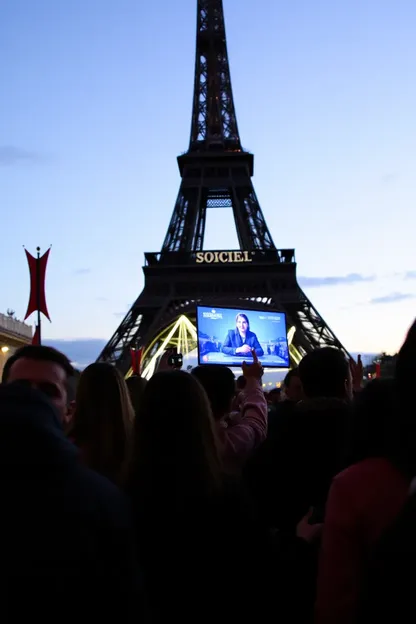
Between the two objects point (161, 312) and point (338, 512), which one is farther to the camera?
point (161, 312)

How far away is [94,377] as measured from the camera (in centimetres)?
469

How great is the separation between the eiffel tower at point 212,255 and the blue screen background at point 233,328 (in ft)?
124

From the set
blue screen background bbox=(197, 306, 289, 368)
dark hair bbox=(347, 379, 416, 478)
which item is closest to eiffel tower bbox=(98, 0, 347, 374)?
blue screen background bbox=(197, 306, 289, 368)

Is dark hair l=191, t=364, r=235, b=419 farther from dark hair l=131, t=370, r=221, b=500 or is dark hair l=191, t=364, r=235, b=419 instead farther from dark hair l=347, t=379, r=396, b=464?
dark hair l=347, t=379, r=396, b=464

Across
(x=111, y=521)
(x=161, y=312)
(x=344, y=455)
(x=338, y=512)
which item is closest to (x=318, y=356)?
(x=344, y=455)

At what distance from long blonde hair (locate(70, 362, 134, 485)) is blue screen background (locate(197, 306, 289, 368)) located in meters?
7.07

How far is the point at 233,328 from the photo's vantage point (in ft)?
39.7

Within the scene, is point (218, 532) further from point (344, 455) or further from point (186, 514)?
point (344, 455)

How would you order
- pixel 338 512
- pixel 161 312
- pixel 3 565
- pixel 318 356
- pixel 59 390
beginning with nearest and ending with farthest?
pixel 3 565, pixel 338 512, pixel 59 390, pixel 318 356, pixel 161 312

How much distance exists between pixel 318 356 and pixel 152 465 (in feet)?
6.70

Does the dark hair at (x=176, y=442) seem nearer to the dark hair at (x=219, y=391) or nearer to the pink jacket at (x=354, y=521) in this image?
the pink jacket at (x=354, y=521)

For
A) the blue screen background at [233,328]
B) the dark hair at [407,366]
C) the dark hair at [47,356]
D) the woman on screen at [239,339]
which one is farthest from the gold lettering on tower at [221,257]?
the dark hair at [407,366]

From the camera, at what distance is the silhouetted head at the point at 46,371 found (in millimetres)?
4027

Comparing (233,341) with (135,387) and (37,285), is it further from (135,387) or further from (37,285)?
(37,285)
